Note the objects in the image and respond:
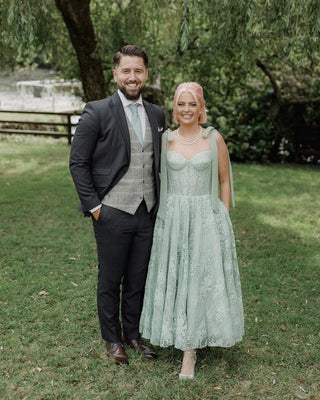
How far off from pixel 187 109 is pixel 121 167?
603mm

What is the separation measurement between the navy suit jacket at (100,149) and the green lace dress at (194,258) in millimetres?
270

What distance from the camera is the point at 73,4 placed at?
298 inches

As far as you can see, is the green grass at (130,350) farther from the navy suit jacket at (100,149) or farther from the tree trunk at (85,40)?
the tree trunk at (85,40)

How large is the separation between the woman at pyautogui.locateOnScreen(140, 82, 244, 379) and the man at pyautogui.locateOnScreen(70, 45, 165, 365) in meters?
0.12

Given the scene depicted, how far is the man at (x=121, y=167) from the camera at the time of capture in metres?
3.37

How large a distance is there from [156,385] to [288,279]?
2509mm

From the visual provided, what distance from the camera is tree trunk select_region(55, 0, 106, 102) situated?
763 cm

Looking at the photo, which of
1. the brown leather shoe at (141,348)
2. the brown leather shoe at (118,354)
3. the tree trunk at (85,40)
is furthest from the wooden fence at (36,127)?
the brown leather shoe at (118,354)

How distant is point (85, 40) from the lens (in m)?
8.02

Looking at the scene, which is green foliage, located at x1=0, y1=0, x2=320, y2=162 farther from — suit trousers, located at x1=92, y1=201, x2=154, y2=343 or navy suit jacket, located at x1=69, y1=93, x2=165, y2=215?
suit trousers, located at x1=92, y1=201, x2=154, y2=343

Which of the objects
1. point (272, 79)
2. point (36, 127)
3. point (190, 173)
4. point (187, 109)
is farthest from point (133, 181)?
point (36, 127)

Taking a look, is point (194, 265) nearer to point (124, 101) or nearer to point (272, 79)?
point (124, 101)

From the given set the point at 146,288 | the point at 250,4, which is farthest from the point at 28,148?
the point at 146,288

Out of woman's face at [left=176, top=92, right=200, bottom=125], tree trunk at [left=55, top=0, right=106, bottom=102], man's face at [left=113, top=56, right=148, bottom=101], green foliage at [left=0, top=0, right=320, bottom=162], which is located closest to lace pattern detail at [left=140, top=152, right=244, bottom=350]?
woman's face at [left=176, top=92, right=200, bottom=125]
